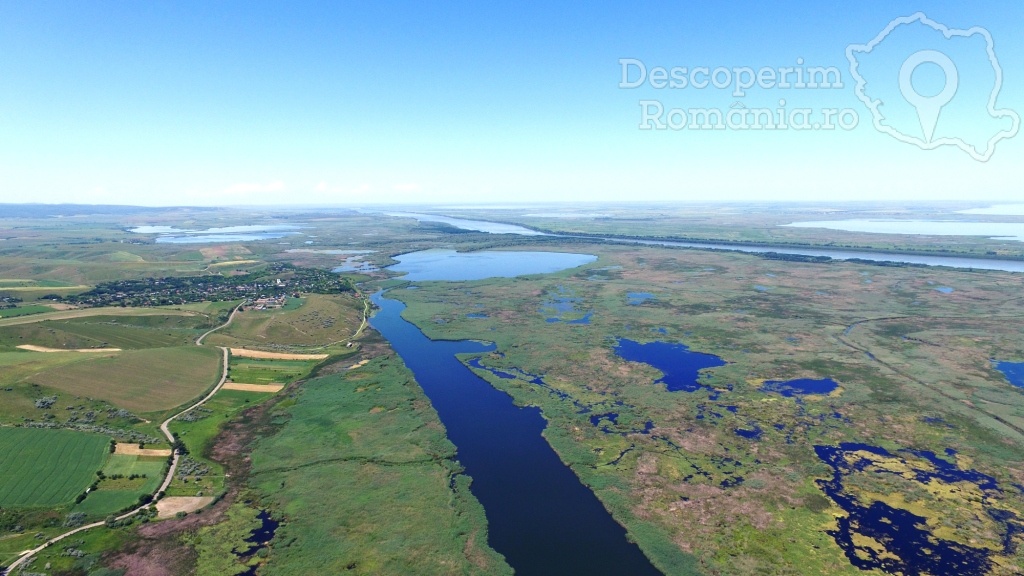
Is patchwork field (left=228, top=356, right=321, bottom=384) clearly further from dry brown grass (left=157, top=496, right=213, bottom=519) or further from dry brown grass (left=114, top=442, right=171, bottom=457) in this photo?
dry brown grass (left=157, top=496, right=213, bottom=519)

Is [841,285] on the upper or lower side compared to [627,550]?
upper

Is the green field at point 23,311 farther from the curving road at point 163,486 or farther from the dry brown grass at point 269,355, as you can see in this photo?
the curving road at point 163,486

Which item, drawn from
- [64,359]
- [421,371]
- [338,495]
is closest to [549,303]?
[421,371]

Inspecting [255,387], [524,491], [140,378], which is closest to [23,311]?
[140,378]

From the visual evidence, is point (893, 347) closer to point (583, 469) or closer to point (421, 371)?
point (583, 469)

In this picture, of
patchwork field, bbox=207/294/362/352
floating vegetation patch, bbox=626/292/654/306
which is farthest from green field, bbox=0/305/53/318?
floating vegetation patch, bbox=626/292/654/306
